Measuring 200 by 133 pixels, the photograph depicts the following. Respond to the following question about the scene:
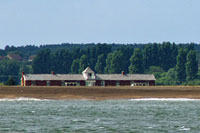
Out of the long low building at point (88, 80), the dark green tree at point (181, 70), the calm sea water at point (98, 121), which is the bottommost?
the calm sea water at point (98, 121)

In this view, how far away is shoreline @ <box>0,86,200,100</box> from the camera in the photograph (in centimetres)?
11325

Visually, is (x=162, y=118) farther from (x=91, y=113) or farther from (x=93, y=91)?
(x=93, y=91)

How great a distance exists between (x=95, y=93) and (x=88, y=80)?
3809 centimetres

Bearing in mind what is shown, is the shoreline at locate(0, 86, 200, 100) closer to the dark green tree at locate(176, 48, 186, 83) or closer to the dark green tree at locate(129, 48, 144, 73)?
the dark green tree at locate(129, 48, 144, 73)

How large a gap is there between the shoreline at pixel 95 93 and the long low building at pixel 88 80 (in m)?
32.1

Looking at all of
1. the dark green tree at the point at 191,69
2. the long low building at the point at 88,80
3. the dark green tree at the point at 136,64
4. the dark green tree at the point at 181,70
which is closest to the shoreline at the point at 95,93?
the long low building at the point at 88,80

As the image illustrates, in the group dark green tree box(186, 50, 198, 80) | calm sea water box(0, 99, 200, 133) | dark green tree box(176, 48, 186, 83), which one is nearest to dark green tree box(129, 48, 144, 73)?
dark green tree box(176, 48, 186, 83)

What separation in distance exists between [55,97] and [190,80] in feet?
279

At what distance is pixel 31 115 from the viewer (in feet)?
231

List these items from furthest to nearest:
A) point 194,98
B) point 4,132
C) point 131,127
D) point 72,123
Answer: point 194,98
point 72,123
point 131,127
point 4,132

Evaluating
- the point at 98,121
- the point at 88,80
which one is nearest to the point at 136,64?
the point at 88,80

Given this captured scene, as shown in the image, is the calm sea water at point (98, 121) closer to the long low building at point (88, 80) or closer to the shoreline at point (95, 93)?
the shoreline at point (95, 93)

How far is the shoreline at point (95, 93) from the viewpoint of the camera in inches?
4459

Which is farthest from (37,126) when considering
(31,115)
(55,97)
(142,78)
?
(142,78)
